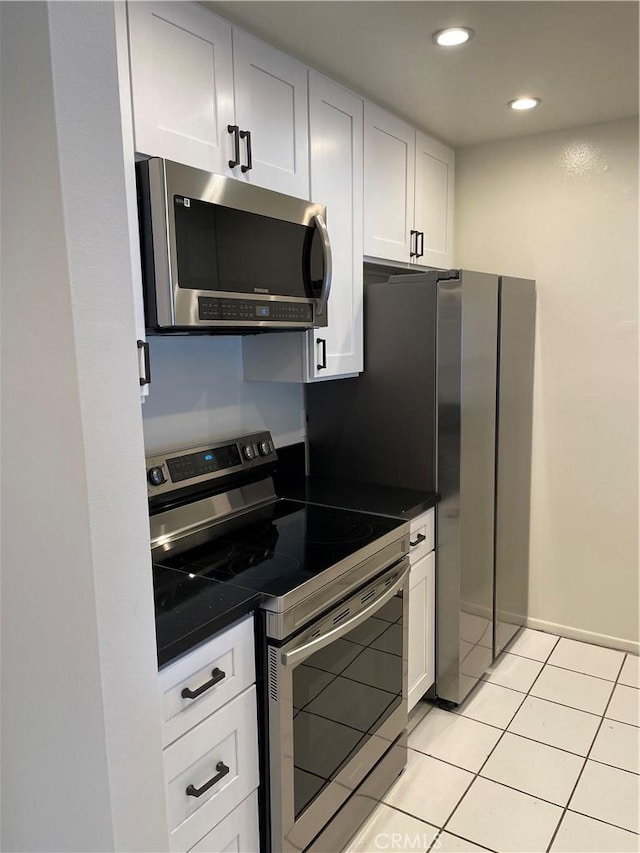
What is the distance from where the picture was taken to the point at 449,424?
2.40 metres

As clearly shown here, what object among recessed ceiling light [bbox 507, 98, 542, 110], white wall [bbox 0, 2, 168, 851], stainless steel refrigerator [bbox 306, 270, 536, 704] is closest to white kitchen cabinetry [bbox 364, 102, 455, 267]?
stainless steel refrigerator [bbox 306, 270, 536, 704]

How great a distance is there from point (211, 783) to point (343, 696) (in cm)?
51

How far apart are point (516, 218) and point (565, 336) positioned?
0.62 metres

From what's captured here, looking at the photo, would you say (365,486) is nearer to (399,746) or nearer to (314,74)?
(399,746)

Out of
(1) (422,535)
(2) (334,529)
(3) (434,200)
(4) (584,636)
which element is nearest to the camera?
(2) (334,529)

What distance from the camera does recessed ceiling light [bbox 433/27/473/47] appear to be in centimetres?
184

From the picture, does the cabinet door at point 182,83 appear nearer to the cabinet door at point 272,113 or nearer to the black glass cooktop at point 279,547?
the cabinet door at point 272,113

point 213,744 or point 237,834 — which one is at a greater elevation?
point 213,744

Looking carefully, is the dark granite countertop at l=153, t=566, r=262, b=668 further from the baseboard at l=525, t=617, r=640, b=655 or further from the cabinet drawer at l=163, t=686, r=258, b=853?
the baseboard at l=525, t=617, r=640, b=655

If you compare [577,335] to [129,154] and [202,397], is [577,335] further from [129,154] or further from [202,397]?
[129,154]

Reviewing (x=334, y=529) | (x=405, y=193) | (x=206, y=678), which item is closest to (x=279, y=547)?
(x=334, y=529)

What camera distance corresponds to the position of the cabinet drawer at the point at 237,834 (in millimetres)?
1459

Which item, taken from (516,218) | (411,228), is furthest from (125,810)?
(516,218)

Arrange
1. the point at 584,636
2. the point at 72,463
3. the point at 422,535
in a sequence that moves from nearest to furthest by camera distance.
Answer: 1. the point at 72,463
2. the point at 422,535
3. the point at 584,636
